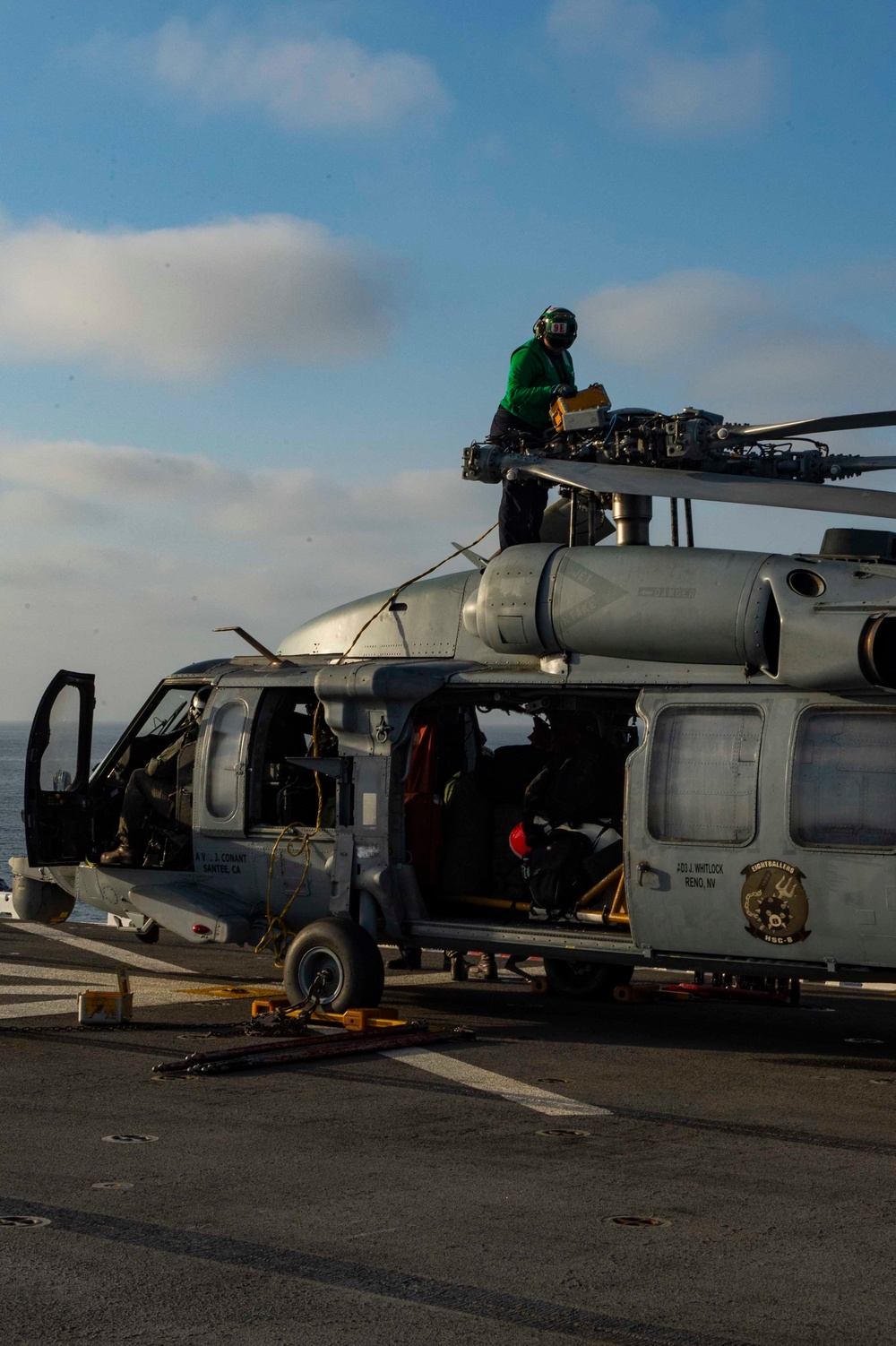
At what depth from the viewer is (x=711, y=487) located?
10.4 meters

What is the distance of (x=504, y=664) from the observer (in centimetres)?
1202

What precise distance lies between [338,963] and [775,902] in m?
3.74

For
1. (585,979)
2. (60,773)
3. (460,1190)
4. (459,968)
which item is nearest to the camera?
(460,1190)

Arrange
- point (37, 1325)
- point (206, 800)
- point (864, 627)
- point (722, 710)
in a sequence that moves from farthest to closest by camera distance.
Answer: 1. point (206, 800)
2. point (722, 710)
3. point (864, 627)
4. point (37, 1325)

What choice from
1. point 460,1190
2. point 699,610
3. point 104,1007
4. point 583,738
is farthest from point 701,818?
point 104,1007

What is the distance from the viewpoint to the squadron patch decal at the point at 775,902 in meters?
10.1

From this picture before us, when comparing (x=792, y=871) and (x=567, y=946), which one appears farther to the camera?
(x=567, y=946)

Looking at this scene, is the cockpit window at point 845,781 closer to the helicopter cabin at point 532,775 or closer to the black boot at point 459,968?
the helicopter cabin at point 532,775

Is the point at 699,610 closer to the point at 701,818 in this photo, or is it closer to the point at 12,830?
the point at 701,818

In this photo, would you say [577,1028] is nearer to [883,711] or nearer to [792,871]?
[792,871]

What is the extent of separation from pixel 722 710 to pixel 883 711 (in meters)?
1.22

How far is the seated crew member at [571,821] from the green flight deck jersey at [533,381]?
2.94 meters

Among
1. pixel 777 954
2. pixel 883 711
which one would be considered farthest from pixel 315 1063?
pixel 883 711

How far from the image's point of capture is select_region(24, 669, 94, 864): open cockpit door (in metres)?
13.9
